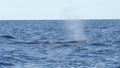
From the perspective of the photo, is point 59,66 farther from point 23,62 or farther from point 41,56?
point 41,56

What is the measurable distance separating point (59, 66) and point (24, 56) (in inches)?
311

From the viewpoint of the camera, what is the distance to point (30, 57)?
38188 millimetres

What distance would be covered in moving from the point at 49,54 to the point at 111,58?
6.67m

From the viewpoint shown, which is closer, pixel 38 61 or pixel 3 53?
pixel 38 61

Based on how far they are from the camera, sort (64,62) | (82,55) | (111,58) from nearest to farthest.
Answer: (64,62)
(111,58)
(82,55)

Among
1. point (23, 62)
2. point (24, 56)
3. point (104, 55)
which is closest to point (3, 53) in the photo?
point (24, 56)

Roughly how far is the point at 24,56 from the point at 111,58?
27.5 ft

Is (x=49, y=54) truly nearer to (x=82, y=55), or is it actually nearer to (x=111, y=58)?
(x=82, y=55)

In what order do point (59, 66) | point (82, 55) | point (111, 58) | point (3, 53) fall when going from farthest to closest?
point (3, 53) < point (82, 55) < point (111, 58) < point (59, 66)

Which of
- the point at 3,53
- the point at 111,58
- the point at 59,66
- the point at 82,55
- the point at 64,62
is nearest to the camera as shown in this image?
the point at 59,66

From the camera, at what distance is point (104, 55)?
39.6 metres

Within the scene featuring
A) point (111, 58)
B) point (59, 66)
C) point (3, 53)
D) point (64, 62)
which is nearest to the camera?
point (59, 66)

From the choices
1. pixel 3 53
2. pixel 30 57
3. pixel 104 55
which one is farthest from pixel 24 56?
pixel 104 55

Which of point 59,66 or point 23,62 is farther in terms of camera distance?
point 23,62
